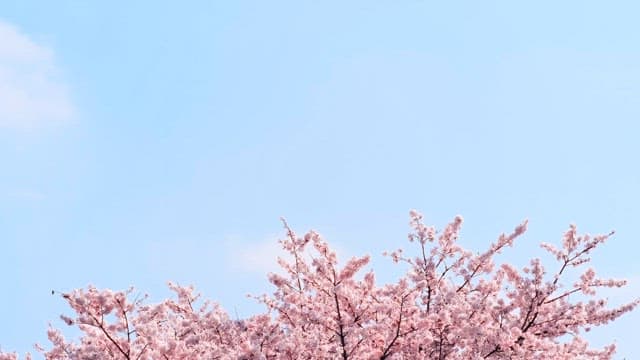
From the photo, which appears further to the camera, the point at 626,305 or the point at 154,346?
the point at 626,305

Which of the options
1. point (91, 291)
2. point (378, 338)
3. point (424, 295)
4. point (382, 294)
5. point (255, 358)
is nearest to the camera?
point (91, 291)

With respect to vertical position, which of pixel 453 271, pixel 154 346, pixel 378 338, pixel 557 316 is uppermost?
pixel 453 271

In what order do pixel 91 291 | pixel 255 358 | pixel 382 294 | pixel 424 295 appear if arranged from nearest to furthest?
pixel 91 291
pixel 255 358
pixel 382 294
pixel 424 295

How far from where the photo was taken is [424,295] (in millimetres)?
13469

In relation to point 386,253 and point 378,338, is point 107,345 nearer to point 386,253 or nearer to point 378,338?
point 378,338

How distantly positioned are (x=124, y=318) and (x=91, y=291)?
0.55 metres

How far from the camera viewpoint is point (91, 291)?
32.1ft

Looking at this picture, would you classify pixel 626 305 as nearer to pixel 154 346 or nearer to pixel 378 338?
pixel 378 338

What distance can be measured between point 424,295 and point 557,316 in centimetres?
214

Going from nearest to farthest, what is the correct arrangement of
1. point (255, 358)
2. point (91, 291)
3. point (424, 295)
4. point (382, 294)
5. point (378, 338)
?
point (91, 291) → point (255, 358) → point (378, 338) → point (382, 294) → point (424, 295)

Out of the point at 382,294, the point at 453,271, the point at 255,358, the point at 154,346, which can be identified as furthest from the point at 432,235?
the point at 154,346

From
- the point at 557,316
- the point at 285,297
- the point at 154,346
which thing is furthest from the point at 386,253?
the point at 154,346

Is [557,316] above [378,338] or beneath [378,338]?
above

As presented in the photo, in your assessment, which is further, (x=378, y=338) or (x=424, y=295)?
(x=424, y=295)
